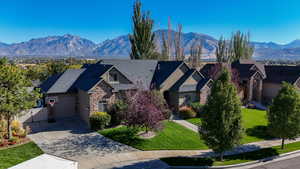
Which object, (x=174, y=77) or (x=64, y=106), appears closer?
(x=64, y=106)

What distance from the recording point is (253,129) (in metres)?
22.9

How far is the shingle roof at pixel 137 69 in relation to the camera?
28750 millimetres

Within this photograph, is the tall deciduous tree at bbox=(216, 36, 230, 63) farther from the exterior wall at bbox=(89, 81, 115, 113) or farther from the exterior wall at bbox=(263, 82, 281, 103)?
the exterior wall at bbox=(89, 81, 115, 113)

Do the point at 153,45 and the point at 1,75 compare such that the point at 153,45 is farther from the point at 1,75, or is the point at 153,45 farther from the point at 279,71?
the point at 1,75

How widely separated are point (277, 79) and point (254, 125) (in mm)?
14760

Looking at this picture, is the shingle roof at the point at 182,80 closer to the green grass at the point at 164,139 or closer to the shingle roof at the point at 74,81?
the green grass at the point at 164,139

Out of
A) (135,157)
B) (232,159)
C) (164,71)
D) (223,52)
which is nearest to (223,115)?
(232,159)

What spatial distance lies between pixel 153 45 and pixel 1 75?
120ft

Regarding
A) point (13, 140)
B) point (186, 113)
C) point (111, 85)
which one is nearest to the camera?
point (13, 140)

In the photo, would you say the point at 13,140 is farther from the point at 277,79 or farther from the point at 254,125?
the point at 277,79

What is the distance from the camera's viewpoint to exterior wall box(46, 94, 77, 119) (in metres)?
23.7

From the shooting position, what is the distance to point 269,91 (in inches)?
1379

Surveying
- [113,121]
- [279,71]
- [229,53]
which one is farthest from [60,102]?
[229,53]

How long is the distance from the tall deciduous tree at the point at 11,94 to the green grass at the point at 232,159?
484 inches
